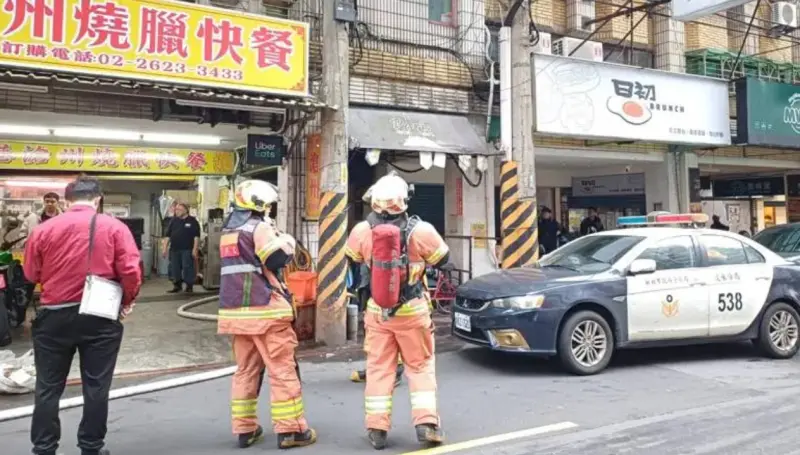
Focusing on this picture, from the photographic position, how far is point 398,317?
4430 millimetres

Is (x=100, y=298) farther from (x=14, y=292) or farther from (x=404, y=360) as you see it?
(x=14, y=292)

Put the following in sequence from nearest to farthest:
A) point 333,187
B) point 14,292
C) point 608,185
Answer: point 333,187
point 14,292
point 608,185

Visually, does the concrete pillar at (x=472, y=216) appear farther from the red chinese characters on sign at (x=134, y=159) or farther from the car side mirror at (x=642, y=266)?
the red chinese characters on sign at (x=134, y=159)

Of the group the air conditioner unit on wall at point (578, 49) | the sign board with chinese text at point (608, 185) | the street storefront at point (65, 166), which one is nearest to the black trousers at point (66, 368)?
the street storefront at point (65, 166)

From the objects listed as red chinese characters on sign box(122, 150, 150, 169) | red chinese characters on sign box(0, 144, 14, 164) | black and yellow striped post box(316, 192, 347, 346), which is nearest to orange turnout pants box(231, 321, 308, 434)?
black and yellow striped post box(316, 192, 347, 346)

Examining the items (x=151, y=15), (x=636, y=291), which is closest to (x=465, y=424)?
(x=636, y=291)

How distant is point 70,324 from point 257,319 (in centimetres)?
111

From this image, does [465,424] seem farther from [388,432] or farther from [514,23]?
[514,23]

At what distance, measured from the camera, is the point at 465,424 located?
195 inches

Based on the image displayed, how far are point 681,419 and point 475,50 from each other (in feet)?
24.7

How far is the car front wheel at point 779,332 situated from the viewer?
740 cm

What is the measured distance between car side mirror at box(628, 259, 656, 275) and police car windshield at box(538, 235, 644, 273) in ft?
0.90

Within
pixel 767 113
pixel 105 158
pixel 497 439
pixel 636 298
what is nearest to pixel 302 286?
pixel 636 298

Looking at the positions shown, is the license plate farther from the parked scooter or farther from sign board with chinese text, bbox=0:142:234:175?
sign board with chinese text, bbox=0:142:234:175
